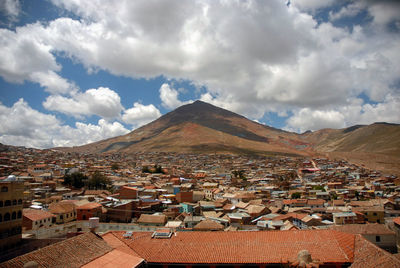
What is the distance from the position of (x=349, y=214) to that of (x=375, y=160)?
101083mm

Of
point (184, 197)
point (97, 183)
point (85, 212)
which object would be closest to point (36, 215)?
point (85, 212)

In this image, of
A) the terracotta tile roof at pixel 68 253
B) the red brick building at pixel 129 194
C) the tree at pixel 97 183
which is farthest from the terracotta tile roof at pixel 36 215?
the tree at pixel 97 183

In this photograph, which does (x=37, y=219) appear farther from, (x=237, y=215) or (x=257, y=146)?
(x=257, y=146)

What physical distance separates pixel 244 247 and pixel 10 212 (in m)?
12.4

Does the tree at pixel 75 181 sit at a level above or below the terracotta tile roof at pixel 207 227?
above

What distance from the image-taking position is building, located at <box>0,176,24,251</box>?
564 inches

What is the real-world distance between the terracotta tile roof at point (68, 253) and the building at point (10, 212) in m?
4.62

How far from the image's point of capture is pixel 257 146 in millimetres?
171250

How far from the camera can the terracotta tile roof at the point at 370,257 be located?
10622 mm

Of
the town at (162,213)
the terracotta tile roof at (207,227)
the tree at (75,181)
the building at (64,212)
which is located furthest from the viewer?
the tree at (75,181)

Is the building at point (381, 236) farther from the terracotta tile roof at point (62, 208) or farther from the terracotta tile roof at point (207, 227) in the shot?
the terracotta tile roof at point (62, 208)

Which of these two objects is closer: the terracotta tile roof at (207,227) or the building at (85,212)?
the terracotta tile roof at (207,227)

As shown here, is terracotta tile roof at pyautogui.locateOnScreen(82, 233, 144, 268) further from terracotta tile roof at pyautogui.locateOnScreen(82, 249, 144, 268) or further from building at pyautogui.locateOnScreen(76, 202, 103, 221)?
building at pyautogui.locateOnScreen(76, 202, 103, 221)

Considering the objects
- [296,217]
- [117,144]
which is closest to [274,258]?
[296,217]
